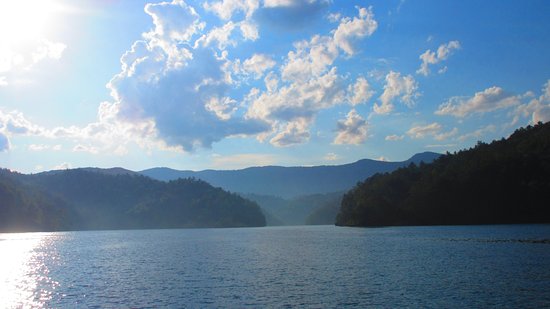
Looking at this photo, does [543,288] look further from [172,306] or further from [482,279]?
[172,306]

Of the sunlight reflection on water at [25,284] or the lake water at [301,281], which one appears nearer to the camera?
the lake water at [301,281]

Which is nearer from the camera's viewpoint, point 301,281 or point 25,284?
point 301,281

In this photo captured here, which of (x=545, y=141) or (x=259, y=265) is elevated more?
(x=545, y=141)

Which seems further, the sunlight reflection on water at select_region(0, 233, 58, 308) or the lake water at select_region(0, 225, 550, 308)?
the sunlight reflection on water at select_region(0, 233, 58, 308)

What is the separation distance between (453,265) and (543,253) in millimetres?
18183

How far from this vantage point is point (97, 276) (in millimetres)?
71750

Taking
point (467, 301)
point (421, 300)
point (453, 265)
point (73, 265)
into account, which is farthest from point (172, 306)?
point (73, 265)

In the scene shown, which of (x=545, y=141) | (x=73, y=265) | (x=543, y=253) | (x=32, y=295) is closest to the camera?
(x=32, y=295)

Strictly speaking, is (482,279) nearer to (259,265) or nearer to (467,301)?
(467,301)

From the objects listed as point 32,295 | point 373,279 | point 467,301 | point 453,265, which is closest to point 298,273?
point 373,279

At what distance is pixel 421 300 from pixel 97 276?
47140 millimetres

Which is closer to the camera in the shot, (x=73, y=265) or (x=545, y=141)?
(x=73, y=265)

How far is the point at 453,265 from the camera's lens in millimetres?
71812

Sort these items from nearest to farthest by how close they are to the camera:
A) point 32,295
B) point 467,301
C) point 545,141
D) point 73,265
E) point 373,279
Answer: point 467,301, point 32,295, point 373,279, point 73,265, point 545,141
